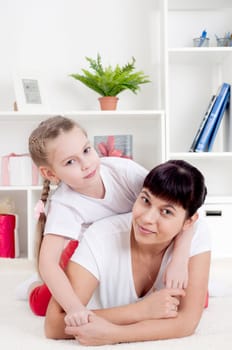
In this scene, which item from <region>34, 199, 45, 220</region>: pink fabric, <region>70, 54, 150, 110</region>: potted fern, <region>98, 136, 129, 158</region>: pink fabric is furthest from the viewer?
<region>98, 136, 129, 158</region>: pink fabric

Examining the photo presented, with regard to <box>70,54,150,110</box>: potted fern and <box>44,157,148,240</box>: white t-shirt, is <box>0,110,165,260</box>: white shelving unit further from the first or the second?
<box>44,157,148,240</box>: white t-shirt

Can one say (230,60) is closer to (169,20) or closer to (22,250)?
(169,20)

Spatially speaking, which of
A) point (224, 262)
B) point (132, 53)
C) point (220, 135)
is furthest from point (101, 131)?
point (224, 262)

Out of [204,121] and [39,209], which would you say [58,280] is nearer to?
[39,209]

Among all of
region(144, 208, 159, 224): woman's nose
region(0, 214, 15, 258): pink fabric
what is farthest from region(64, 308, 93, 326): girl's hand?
region(0, 214, 15, 258): pink fabric

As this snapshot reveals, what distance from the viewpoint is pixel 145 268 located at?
153cm

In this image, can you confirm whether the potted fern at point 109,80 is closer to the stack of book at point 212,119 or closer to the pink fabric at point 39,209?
the stack of book at point 212,119

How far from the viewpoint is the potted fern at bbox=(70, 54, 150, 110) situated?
3.02 meters

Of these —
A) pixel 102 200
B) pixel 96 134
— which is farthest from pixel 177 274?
pixel 96 134

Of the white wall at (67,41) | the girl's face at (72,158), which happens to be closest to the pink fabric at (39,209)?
the girl's face at (72,158)

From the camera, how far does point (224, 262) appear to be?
2.82m

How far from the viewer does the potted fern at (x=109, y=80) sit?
302 centimetres

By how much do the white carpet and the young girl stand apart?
0.28 feet

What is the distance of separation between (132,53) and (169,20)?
0.93 feet
